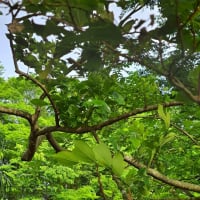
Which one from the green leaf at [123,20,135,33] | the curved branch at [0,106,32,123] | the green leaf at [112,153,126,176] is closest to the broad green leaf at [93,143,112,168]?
the green leaf at [112,153,126,176]

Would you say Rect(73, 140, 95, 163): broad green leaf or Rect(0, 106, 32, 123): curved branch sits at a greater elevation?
Rect(0, 106, 32, 123): curved branch

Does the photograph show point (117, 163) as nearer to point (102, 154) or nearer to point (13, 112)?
point (102, 154)

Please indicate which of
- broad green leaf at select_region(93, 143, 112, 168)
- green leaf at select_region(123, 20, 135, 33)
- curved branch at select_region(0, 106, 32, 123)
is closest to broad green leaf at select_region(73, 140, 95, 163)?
broad green leaf at select_region(93, 143, 112, 168)

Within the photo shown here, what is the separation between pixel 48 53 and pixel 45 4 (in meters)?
0.13

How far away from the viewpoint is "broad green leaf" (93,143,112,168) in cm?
61

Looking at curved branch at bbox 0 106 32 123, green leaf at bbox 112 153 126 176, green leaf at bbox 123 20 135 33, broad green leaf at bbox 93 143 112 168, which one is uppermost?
curved branch at bbox 0 106 32 123

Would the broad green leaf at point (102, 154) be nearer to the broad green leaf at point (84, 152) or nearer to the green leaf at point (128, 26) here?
the broad green leaf at point (84, 152)

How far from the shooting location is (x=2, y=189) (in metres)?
9.80

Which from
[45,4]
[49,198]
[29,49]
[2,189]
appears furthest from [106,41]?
[49,198]

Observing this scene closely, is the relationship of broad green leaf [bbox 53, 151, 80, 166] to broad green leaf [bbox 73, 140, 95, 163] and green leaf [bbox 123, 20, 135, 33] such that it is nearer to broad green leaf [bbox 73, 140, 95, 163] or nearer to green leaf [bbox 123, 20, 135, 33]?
broad green leaf [bbox 73, 140, 95, 163]

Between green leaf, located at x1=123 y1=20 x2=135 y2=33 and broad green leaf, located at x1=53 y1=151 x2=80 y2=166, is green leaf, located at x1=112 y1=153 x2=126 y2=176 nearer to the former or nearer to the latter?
broad green leaf, located at x1=53 y1=151 x2=80 y2=166

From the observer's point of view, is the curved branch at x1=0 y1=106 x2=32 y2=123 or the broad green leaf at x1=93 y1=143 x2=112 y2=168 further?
the curved branch at x1=0 y1=106 x2=32 y2=123

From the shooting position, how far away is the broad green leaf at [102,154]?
2.00ft

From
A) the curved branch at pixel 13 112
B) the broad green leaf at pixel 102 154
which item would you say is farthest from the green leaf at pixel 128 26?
the curved branch at pixel 13 112
